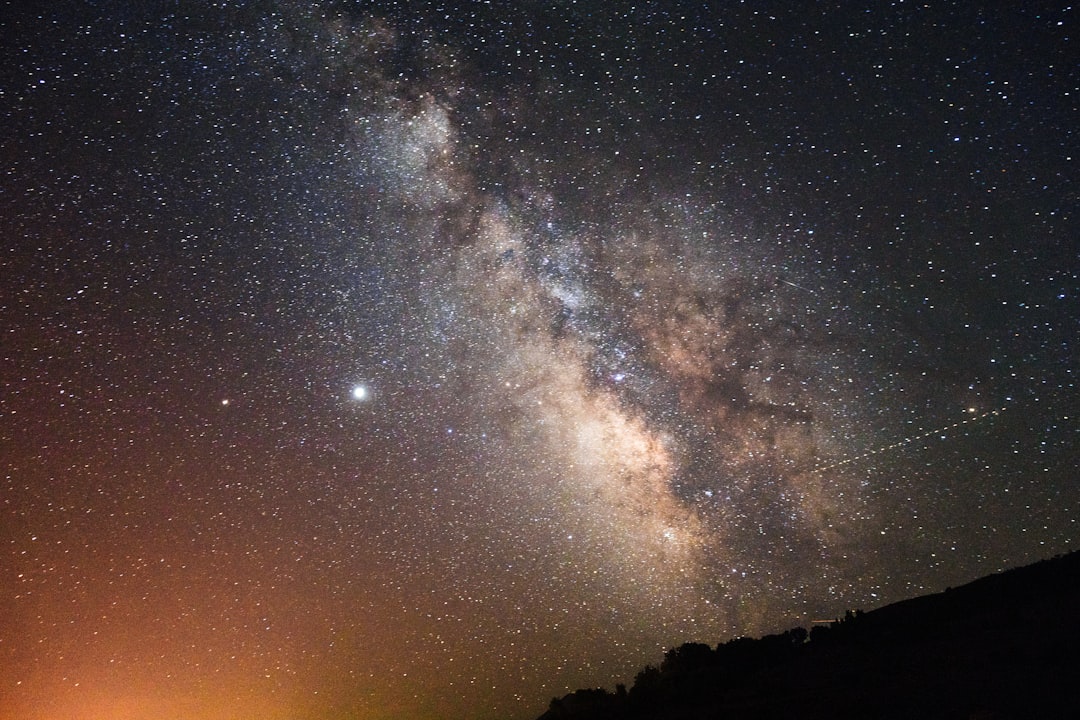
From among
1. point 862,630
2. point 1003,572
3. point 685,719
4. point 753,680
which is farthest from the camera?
point 1003,572

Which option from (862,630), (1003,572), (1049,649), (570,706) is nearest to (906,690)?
(1049,649)

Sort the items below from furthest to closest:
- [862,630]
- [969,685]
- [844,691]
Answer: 1. [862,630]
2. [844,691]
3. [969,685]

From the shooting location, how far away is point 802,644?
16.6 m

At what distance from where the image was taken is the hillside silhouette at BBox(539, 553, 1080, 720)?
9203 millimetres

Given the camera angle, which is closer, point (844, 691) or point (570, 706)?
point (844, 691)

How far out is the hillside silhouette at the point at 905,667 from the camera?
9.20m

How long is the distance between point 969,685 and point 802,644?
7.38m

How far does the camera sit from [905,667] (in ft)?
37.5

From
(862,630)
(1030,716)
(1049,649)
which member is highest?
(862,630)

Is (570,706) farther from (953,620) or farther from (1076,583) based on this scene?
(1076,583)

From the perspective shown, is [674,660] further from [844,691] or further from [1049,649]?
[1049,649]

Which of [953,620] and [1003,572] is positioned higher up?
[1003,572]

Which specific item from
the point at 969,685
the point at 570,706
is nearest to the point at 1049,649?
the point at 969,685

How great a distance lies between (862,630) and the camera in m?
15.4
